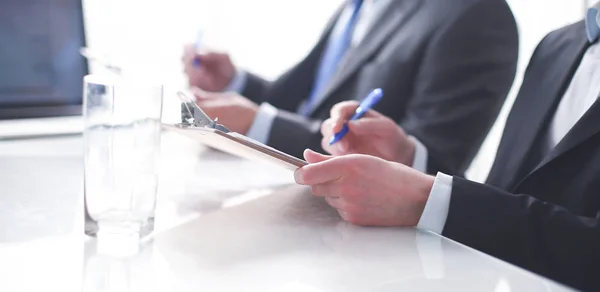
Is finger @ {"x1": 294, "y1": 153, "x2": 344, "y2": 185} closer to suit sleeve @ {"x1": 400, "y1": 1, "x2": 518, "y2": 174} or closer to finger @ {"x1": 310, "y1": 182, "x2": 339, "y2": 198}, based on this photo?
finger @ {"x1": 310, "y1": 182, "x2": 339, "y2": 198}

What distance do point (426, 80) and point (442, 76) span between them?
36mm

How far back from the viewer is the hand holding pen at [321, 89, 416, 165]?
1.19m

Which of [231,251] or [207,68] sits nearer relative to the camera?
[231,251]

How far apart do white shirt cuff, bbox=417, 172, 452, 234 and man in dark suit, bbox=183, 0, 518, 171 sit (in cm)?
49

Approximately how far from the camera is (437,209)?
0.83 metres

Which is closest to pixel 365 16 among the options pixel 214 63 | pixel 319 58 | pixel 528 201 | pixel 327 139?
pixel 319 58

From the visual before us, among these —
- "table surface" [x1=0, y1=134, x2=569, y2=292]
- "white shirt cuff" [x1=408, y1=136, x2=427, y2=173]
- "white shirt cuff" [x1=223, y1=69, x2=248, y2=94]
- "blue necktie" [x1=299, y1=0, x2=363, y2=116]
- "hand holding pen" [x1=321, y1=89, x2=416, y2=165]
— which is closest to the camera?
"table surface" [x1=0, y1=134, x2=569, y2=292]

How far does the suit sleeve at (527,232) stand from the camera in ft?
2.63

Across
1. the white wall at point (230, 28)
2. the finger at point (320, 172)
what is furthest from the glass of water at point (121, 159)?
the white wall at point (230, 28)

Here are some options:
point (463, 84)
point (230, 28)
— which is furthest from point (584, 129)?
point (230, 28)

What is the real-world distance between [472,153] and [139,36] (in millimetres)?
1218

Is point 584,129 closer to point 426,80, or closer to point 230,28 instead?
point 426,80

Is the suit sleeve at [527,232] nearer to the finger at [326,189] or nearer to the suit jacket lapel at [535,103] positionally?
the finger at [326,189]

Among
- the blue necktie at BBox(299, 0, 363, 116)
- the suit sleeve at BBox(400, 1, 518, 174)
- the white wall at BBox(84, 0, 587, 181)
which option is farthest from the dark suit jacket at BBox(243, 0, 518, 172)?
the white wall at BBox(84, 0, 587, 181)
